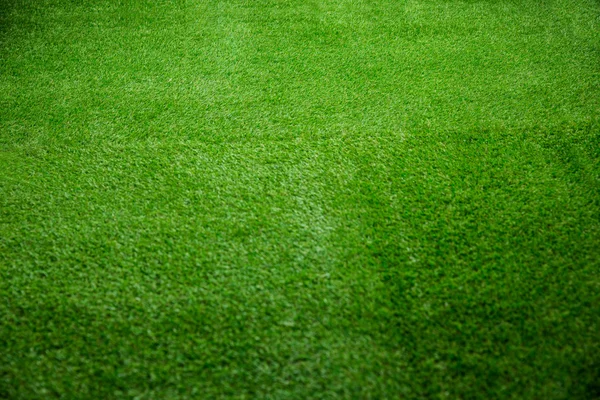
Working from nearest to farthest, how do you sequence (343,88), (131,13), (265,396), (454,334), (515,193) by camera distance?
(265,396)
(454,334)
(515,193)
(343,88)
(131,13)

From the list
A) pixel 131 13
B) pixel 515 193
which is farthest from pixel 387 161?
pixel 131 13

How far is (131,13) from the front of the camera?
2143mm

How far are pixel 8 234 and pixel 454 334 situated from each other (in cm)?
144

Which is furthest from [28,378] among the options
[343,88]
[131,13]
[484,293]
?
[131,13]

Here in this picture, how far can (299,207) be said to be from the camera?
1327 millimetres

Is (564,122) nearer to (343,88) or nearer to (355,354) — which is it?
(343,88)

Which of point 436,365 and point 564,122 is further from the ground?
point 564,122

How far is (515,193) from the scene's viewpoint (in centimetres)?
137

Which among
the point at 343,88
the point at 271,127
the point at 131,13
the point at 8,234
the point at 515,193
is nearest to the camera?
the point at 8,234

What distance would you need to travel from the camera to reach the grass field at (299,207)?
3.32ft

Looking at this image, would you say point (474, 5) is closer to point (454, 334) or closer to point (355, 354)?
point (454, 334)

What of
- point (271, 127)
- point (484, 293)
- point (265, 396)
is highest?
point (271, 127)

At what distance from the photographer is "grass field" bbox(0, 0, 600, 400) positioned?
39.9 inches

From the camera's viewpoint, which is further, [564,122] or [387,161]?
[564,122]
